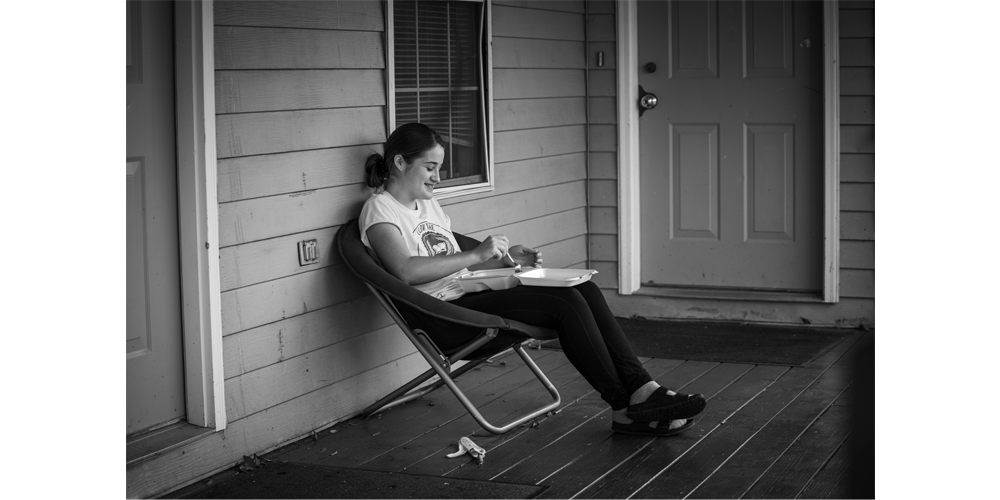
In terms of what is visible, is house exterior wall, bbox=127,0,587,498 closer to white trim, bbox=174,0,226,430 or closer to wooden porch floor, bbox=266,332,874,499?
white trim, bbox=174,0,226,430

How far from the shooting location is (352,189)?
3.65 meters

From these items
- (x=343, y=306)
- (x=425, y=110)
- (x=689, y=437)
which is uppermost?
(x=425, y=110)

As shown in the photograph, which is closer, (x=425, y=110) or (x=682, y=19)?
(x=425, y=110)

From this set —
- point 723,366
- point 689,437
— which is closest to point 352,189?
point 689,437

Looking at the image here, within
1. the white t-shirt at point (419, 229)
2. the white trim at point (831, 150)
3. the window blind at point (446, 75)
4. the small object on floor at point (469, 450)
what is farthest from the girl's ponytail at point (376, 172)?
the white trim at point (831, 150)

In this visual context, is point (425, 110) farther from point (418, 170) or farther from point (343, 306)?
point (343, 306)

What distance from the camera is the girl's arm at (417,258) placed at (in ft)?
10.9

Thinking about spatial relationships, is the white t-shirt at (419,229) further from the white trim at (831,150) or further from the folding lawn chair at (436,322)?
the white trim at (831,150)

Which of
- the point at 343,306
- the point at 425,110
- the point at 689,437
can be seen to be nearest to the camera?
the point at 689,437

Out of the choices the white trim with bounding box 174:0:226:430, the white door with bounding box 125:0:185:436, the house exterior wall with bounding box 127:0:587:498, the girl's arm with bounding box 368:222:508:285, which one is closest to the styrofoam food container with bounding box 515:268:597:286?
the girl's arm with bounding box 368:222:508:285

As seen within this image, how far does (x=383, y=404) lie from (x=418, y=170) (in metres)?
0.84

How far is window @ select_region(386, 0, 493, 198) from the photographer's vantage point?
13.1 ft

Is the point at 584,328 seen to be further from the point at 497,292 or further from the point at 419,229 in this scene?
the point at 419,229
